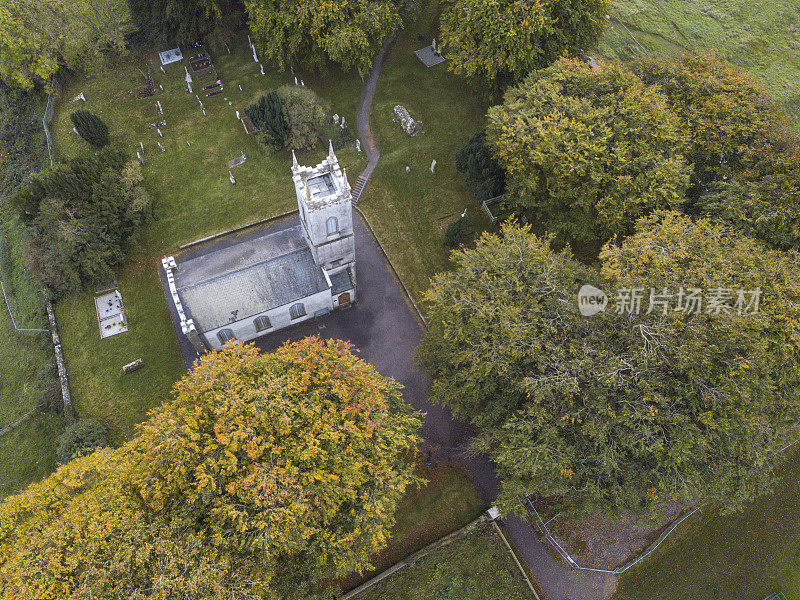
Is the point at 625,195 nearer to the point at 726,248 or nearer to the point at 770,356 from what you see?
the point at 726,248

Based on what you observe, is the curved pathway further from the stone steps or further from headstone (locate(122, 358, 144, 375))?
headstone (locate(122, 358, 144, 375))

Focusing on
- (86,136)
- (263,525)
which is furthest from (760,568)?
(86,136)

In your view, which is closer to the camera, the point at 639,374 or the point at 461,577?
the point at 639,374

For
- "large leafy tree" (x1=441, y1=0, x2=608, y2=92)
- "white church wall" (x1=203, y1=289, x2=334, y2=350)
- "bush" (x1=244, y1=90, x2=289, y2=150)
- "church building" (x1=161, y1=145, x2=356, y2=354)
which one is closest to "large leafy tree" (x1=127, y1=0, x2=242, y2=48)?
"bush" (x1=244, y1=90, x2=289, y2=150)

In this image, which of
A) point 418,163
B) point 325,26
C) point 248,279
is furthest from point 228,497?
point 325,26

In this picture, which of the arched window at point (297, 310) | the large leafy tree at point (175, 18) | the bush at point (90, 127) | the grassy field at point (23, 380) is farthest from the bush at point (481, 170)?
the grassy field at point (23, 380)

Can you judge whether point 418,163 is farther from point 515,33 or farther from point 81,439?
point 81,439
